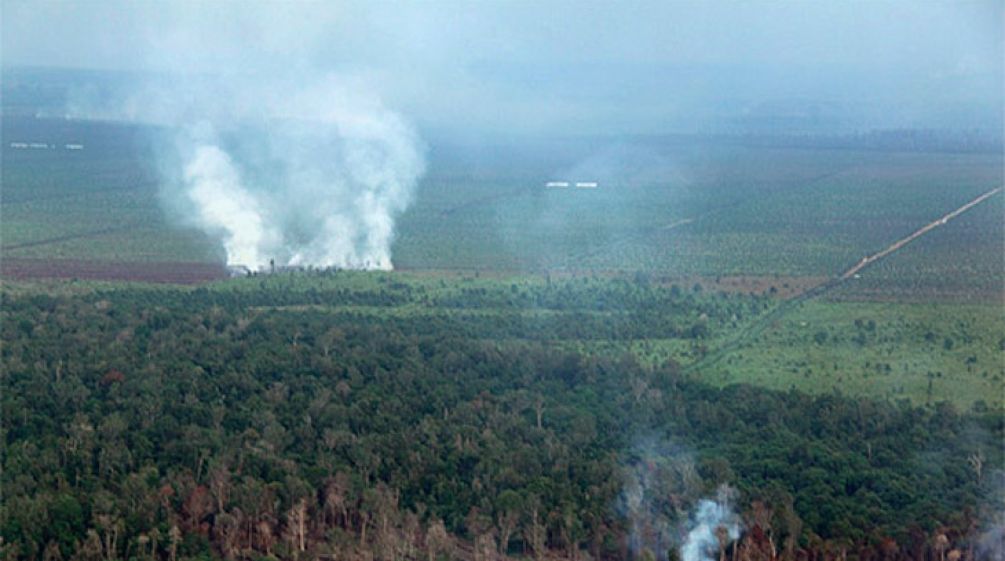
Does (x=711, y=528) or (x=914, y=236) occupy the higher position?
(x=914, y=236)

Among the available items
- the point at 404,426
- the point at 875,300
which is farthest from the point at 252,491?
the point at 875,300

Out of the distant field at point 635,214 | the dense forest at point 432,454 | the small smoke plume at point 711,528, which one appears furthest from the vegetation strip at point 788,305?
the small smoke plume at point 711,528

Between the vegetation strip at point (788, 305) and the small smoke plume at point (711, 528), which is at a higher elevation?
the vegetation strip at point (788, 305)

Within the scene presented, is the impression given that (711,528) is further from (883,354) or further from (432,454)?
(883,354)

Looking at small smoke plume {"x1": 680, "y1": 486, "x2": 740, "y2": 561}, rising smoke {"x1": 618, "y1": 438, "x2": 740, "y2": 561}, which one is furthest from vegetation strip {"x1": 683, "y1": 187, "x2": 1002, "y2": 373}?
small smoke plume {"x1": 680, "y1": 486, "x2": 740, "y2": 561}

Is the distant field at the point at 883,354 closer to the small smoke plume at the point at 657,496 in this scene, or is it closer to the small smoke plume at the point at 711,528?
the small smoke plume at the point at 657,496

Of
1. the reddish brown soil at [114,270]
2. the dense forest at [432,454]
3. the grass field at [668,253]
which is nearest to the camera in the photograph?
the dense forest at [432,454]

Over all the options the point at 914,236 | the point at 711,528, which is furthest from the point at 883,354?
the point at 914,236
